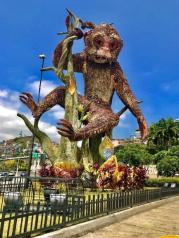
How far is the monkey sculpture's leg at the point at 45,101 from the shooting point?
67.3 feet

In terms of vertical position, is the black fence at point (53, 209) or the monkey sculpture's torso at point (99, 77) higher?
the monkey sculpture's torso at point (99, 77)

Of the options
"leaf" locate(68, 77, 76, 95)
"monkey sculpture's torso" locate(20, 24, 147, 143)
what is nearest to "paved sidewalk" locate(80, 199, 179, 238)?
"monkey sculpture's torso" locate(20, 24, 147, 143)

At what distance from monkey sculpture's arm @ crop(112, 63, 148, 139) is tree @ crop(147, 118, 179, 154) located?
33.7m

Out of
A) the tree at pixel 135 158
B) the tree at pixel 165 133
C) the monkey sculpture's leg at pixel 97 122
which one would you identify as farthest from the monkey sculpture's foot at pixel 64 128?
the tree at pixel 165 133

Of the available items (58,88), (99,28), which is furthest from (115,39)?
(58,88)

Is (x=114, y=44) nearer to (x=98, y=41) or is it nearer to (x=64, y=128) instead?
(x=98, y=41)

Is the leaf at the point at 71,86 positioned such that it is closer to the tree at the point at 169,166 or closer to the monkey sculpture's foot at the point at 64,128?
the monkey sculpture's foot at the point at 64,128

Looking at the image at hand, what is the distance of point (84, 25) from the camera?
2109 centimetres

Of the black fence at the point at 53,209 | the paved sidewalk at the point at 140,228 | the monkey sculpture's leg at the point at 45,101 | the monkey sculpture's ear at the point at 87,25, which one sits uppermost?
the monkey sculpture's ear at the point at 87,25

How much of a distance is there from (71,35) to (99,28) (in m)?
2.28

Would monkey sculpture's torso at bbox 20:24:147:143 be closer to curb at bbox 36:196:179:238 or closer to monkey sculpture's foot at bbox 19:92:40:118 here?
monkey sculpture's foot at bbox 19:92:40:118

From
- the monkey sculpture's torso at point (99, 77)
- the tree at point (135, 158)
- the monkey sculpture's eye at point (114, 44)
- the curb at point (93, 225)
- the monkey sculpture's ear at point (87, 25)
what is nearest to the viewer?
the curb at point (93, 225)

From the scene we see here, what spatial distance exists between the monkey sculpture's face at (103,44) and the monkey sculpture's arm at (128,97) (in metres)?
1.06

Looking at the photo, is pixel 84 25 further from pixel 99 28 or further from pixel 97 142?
pixel 97 142
